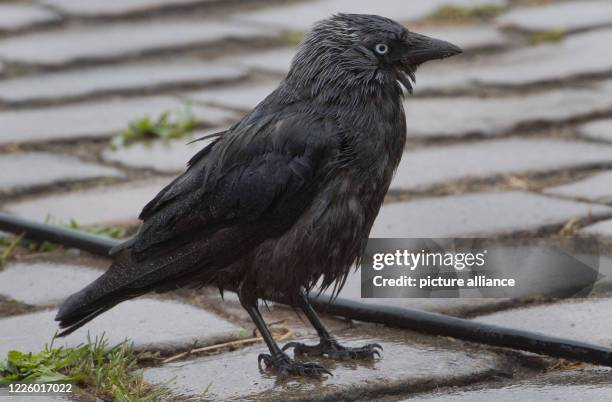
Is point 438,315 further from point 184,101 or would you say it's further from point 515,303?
point 184,101

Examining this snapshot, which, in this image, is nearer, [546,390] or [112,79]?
[546,390]

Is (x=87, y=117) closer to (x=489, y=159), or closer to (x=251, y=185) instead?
(x=489, y=159)

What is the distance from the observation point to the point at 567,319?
11.3 ft

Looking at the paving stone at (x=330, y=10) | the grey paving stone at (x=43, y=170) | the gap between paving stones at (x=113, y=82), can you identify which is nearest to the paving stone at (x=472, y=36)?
the paving stone at (x=330, y=10)

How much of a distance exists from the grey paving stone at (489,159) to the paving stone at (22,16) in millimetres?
Result: 3270

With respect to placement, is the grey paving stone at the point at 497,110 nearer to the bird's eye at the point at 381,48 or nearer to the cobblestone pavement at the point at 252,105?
the cobblestone pavement at the point at 252,105

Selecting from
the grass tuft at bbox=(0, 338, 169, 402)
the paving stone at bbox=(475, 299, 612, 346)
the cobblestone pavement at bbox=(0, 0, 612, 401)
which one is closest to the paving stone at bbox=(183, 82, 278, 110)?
A: the cobblestone pavement at bbox=(0, 0, 612, 401)

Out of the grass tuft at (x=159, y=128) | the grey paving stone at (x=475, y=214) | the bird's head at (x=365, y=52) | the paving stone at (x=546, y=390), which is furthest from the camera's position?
the grass tuft at (x=159, y=128)

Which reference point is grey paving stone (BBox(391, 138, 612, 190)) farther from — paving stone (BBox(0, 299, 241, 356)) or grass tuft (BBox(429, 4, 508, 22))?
grass tuft (BBox(429, 4, 508, 22))

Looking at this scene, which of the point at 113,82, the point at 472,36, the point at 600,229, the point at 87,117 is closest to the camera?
the point at 600,229

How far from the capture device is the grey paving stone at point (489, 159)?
483 centimetres

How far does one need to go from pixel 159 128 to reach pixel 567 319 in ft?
8.42

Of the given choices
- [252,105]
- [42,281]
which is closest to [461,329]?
[42,281]

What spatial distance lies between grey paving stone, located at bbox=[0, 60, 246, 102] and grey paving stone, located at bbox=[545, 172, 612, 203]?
2248mm
